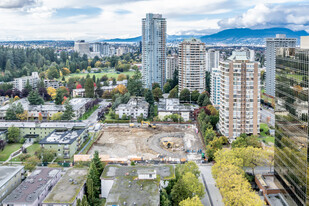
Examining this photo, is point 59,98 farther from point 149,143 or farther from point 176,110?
point 149,143

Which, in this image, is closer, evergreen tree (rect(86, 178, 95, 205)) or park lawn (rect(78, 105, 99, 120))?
evergreen tree (rect(86, 178, 95, 205))

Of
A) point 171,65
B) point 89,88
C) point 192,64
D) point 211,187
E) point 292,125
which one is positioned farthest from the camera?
point 171,65

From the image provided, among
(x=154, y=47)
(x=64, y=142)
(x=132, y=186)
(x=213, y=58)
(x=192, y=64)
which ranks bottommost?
(x=132, y=186)

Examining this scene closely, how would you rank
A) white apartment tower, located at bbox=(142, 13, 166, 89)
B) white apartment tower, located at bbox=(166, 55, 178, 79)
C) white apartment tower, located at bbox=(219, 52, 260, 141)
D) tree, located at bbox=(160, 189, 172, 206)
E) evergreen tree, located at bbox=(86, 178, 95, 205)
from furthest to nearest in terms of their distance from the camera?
1. white apartment tower, located at bbox=(166, 55, 178, 79)
2. white apartment tower, located at bbox=(142, 13, 166, 89)
3. white apartment tower, located at bbox=(219, 52, 260, 141)
4. evergreen tree, located at bbox=(86, 178, 95, 205)
5. tree, located at bbox=(160, 189, 172, 206)

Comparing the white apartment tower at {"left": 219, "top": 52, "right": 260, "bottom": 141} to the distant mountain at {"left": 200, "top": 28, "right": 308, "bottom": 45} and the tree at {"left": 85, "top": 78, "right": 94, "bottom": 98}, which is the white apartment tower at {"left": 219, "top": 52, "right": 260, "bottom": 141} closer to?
the tree at {"left": 85, "top": 78, "right": 94, "bottom": 98}

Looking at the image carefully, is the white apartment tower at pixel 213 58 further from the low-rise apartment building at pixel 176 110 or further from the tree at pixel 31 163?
the tree at pixel 31 163

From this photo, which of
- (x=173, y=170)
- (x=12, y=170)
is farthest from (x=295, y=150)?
(x=12, y=170)

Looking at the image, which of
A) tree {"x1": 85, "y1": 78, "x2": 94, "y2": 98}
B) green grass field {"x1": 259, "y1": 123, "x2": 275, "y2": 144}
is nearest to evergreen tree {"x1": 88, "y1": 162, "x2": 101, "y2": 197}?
green grass field {"x1": 259, "y1": 123, "x2": 275, "y2": 144}

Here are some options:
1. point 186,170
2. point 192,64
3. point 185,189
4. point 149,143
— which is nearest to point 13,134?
point 149,143
